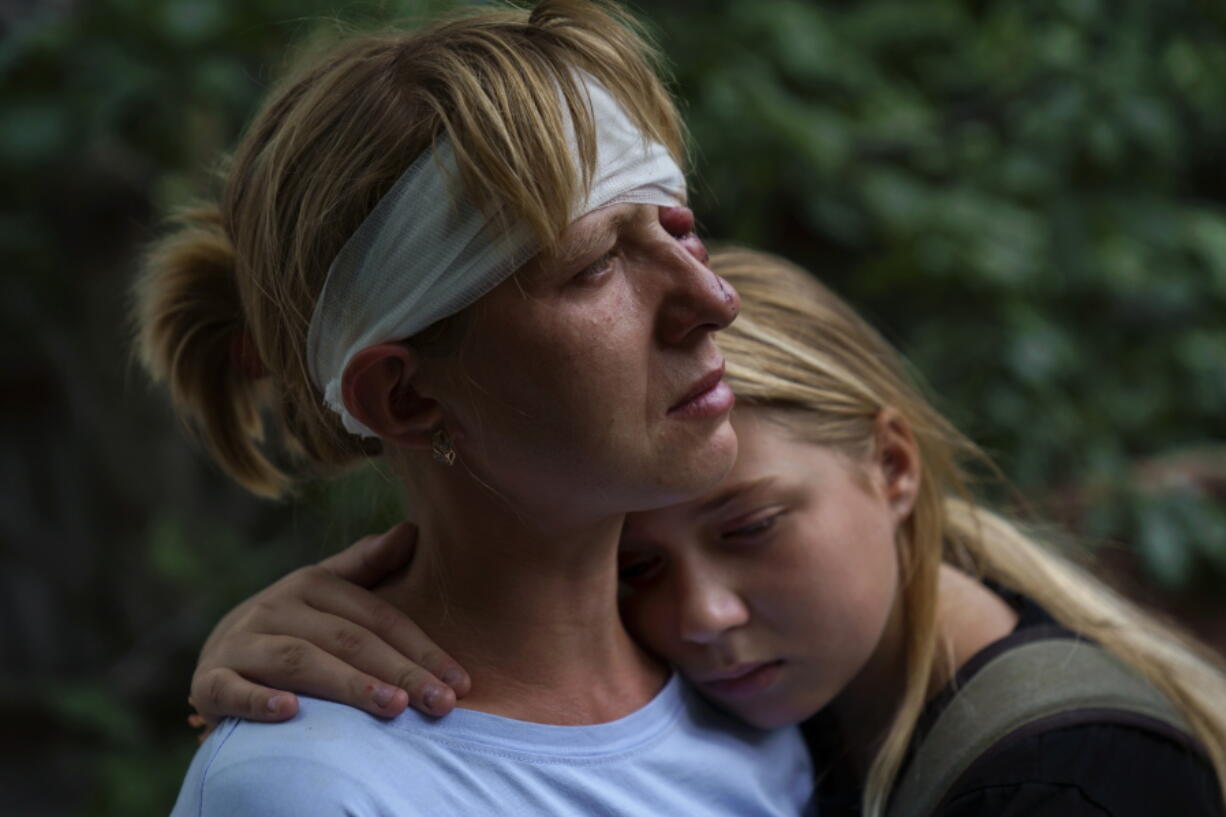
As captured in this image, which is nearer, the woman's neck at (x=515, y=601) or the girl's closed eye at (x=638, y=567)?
the woman's neck at (x=515, y=601)

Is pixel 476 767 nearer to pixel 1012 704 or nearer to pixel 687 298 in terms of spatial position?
pixel 687 298

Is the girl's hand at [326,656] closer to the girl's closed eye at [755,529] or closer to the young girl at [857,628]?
the young girl at [857,628]

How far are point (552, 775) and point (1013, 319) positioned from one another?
6.62 feet

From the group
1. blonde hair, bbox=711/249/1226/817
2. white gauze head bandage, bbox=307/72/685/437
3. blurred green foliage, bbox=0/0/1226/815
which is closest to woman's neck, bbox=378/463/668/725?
white gauze head bandage, bbox=307/72/685/437

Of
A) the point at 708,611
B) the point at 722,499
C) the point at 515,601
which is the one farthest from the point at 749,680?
the point at 515,601

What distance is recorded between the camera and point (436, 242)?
1226 millimetres

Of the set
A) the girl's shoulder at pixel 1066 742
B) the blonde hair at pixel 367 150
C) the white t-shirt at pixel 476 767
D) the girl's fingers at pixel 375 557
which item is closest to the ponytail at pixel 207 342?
the blonde hair at pixel 367 150

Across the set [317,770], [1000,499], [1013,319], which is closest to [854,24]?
[1013,319]

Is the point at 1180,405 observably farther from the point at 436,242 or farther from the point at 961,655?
the point at 436,242

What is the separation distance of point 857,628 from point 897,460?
29 cm

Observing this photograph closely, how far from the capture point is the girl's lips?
155cm

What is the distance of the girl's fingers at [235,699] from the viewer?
4.07 ft

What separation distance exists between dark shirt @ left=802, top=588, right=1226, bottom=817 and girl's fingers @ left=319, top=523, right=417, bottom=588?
27.2 inches

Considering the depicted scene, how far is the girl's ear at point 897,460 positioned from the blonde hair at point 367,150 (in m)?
0.53
